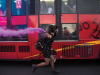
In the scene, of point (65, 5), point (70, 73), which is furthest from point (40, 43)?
point (65, 5)

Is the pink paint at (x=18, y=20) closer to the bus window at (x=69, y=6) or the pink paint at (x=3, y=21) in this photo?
the pink paint at (x=3, y=21)

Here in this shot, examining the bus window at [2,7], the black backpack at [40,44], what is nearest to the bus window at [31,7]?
the bus window at [2,7]

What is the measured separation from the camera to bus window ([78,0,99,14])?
15.6ft

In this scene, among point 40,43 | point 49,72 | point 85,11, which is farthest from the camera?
point 85,11

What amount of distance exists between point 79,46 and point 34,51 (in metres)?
1.72

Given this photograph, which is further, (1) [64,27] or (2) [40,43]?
(1) [64,27]

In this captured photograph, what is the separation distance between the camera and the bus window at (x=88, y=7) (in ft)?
15.6

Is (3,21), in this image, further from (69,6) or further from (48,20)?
(69,6)

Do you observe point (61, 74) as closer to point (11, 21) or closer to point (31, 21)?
point (31, 21)

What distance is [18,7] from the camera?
488 centimetres

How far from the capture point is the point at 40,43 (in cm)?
409

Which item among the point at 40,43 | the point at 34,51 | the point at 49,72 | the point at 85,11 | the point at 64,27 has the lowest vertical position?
the point at 49,72

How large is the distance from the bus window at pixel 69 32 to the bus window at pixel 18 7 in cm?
168

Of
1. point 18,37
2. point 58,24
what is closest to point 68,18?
point 58,24
